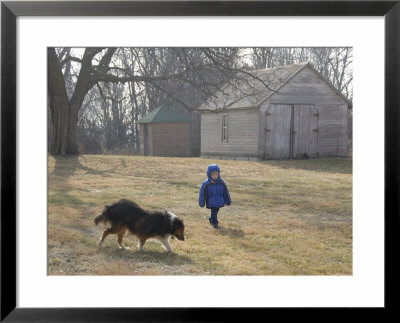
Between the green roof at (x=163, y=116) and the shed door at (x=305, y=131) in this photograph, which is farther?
the shed door at (x=305, y=131)

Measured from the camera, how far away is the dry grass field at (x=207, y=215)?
4145mm

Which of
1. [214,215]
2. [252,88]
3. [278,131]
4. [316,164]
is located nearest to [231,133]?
[278,131]

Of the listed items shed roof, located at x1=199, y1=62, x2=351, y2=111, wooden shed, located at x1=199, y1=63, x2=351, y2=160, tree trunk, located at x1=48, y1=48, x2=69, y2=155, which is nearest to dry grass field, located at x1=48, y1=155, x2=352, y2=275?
tree trunk, located at x1=48, y1=48, x2=69, y2=155

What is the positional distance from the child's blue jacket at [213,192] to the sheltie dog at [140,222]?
491 mm

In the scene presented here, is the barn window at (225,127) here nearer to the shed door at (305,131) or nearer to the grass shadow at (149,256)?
the shed door at (305,131)

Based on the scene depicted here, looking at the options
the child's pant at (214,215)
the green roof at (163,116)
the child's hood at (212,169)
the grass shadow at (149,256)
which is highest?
the green roof at (163,116)

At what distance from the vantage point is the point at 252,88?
221 inches

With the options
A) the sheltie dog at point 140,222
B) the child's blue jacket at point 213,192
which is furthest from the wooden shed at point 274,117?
the sheltie dog at point 140,222

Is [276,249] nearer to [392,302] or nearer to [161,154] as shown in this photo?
[392,302]

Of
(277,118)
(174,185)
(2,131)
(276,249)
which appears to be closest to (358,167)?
(276,249)

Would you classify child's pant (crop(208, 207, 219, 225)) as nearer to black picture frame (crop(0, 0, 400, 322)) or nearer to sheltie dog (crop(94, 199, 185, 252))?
sheltie dog (crop(94, 199, 185, 252))

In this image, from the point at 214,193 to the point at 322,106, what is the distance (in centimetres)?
205

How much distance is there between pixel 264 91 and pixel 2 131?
10.9ft

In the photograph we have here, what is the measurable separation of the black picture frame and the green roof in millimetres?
1644
